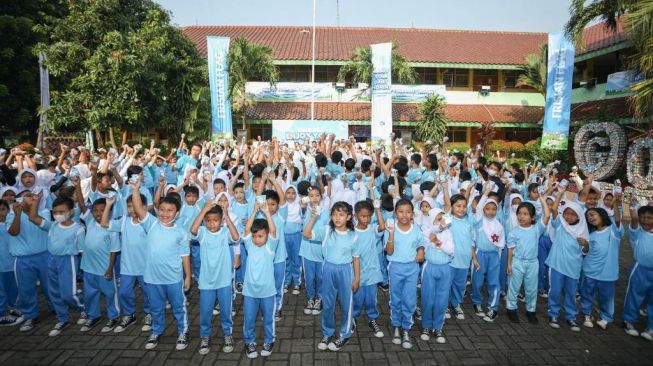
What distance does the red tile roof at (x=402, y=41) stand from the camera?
772 inches

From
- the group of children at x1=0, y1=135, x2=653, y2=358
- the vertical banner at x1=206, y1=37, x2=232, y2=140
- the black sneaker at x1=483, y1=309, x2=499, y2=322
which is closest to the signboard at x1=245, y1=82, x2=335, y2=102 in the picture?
the vertical banner at x1=206, y1=37, x2=232, y2=140

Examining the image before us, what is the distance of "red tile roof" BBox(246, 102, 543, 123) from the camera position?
18.2 m

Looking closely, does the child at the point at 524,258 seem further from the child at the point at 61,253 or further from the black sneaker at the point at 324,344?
the child at the point at 61,253

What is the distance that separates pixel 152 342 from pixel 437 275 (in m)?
3.16

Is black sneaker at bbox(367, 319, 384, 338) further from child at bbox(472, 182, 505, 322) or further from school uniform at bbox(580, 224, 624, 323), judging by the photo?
school uniform at bbox(580, 224, 624, 323)

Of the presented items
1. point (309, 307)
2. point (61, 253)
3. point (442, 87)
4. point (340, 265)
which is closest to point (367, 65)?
point (442, 87)

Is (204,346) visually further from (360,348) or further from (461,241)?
(461,241)

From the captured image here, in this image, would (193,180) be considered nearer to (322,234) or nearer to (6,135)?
(322,234)

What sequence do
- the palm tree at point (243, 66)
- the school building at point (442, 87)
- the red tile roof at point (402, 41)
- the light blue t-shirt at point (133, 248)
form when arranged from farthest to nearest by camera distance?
the red tile roof at point (402, 41)
the school building at point (442, 87)
the palm tree at point (243, 66)
the light blue t-shirt at point (133, 248)

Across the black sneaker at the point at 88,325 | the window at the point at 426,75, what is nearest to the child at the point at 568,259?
the black sneaker at the point at 88,325

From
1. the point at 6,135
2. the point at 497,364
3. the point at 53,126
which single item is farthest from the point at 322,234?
the point at 6,135

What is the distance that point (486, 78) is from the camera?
21.2m

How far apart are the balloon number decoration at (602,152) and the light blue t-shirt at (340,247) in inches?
385

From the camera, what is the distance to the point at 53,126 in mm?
12383
